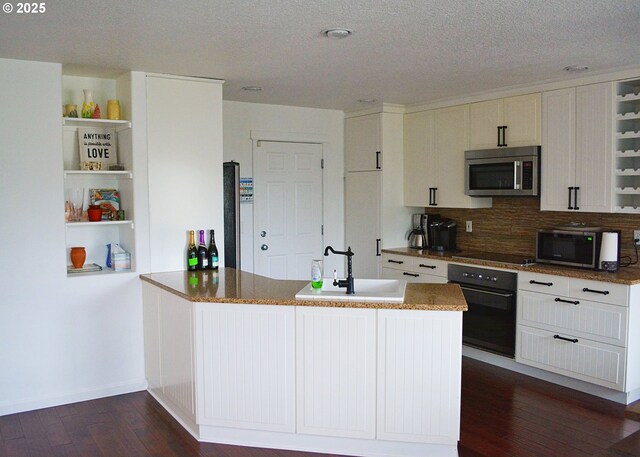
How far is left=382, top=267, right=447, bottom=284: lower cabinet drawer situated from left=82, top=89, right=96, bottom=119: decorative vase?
120 inches

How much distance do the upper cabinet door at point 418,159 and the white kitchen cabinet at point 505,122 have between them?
1.64 feet

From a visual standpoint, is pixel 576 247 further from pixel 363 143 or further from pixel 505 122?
pixel 363 143

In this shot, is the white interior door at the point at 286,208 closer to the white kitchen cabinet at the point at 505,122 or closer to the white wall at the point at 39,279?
the white kitchen cabinet at the point at 505,122

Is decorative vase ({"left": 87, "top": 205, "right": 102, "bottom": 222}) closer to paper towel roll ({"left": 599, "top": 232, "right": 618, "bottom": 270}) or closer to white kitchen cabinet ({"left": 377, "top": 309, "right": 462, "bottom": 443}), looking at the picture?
white kitchen cabinet ({"left": 377, "top": 309, "right": 462, "bottom": 443})

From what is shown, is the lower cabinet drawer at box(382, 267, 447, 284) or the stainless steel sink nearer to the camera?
the stainless steel sink

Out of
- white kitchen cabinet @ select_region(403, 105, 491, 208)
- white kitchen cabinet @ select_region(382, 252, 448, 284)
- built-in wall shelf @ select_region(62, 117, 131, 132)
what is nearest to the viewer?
built-in wall shelf @ select_region(62, 117, 131, 132)

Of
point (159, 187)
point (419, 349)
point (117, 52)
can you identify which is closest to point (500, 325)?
point (419, 349)

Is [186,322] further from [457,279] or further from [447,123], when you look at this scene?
[447,123]

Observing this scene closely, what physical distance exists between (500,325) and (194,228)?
2.57m

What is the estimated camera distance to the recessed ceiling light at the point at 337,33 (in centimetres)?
308

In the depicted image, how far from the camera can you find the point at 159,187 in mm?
4258

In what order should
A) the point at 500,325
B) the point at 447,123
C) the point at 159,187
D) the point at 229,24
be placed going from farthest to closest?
the point at 447,123
the point at 500,325
the point at 159,187
the point at 229,24

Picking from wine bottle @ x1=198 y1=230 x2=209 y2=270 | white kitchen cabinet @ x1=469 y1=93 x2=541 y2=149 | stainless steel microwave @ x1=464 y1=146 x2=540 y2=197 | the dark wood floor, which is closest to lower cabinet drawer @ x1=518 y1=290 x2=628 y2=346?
the dark wood floor

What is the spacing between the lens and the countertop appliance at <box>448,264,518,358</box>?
15.1 feet
